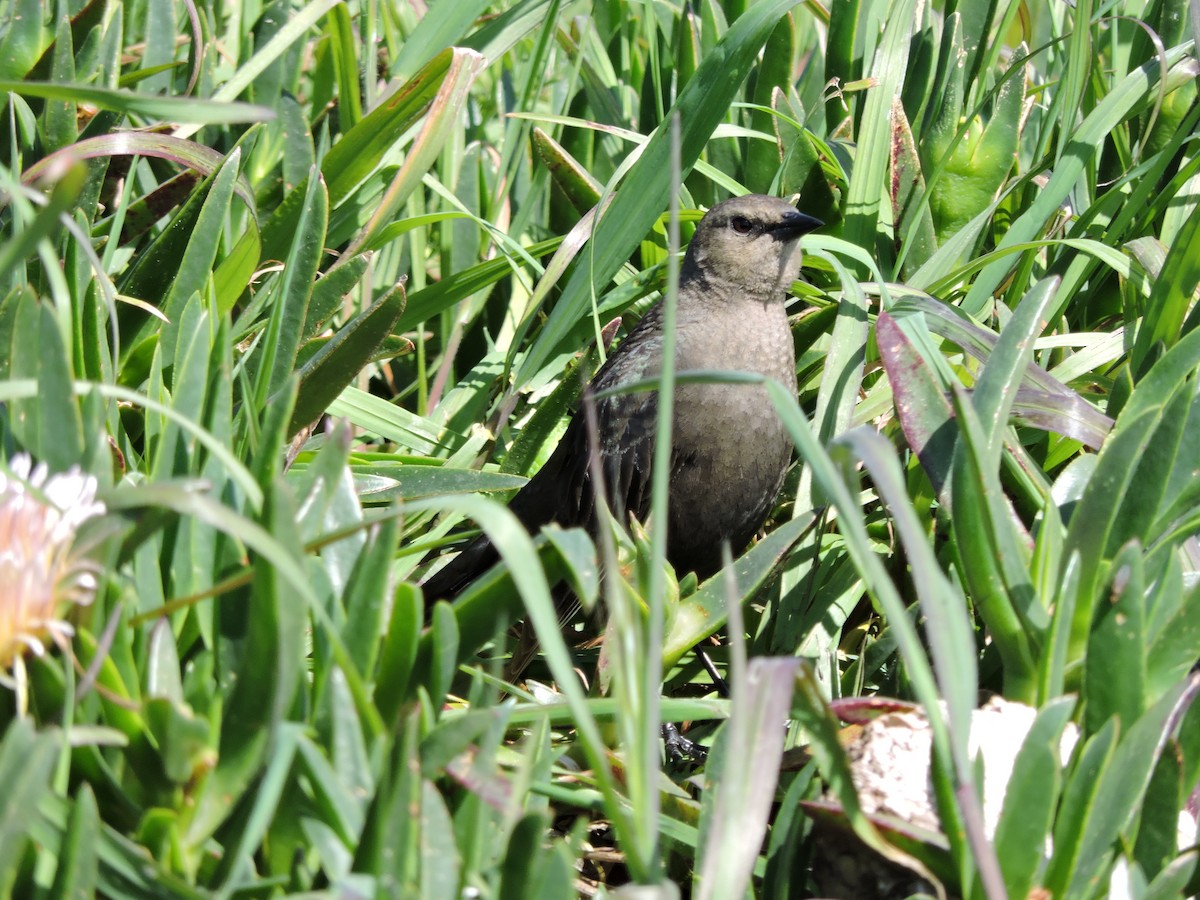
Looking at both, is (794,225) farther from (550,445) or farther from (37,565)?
(37,565)

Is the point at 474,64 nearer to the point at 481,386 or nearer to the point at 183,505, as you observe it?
the point at 481,386

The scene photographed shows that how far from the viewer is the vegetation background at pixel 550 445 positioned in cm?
140

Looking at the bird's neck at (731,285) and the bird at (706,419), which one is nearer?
the bird at (706,419)

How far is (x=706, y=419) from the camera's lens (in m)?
3.06

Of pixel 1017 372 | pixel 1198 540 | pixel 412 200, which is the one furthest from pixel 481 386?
pixel 1198 540

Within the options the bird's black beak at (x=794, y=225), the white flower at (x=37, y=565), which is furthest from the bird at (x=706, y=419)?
the white flower at (x=37, y=565)

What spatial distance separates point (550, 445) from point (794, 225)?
80 centimetres

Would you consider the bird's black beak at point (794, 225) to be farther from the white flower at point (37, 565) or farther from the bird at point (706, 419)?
the white flower at point (37, 565)

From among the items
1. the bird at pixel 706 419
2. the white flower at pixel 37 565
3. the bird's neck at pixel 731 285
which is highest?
the white flower at pixel 37 565

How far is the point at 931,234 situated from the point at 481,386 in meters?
1.13

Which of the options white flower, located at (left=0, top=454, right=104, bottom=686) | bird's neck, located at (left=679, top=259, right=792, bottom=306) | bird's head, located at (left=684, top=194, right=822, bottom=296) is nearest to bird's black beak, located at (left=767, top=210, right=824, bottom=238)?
bird's head, located at (left=684, top=194, right=822, bottom=296)

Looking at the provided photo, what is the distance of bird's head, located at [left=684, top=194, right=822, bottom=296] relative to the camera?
10.3 feet

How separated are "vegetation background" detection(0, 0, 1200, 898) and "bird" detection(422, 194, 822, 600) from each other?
0.11m

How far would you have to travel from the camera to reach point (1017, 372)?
6.77 ft
